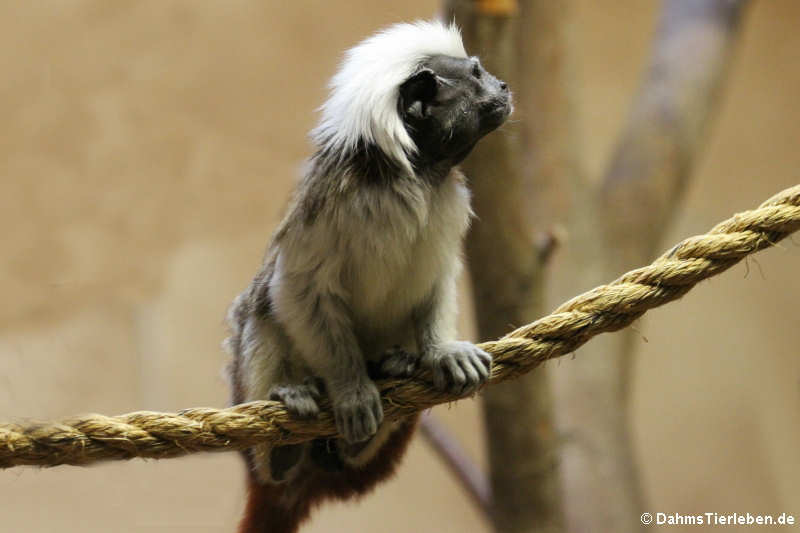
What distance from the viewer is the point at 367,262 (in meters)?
2.12

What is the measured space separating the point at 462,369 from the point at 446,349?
92 millimetres

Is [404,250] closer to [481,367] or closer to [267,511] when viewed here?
[481,367]

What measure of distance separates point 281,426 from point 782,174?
5445 millimetres

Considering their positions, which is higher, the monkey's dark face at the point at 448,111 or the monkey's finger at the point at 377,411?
the monkey's dark face at the point at 448,111

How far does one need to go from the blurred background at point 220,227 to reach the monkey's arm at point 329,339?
9.74 feet

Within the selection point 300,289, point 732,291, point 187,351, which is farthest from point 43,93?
point 732,291

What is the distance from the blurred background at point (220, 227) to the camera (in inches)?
212

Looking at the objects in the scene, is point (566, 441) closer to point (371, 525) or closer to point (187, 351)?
point (371, 525)

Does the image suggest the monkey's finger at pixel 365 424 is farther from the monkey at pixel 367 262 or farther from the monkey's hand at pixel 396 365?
the monkey's hand at pixel 396 365

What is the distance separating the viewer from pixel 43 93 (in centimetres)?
569

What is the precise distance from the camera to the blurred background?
5383 millimetres

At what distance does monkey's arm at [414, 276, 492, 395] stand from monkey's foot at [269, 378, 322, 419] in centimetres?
26

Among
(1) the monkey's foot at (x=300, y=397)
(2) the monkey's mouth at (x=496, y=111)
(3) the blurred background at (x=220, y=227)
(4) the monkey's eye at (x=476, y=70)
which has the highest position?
(3) the blurred background at (x=220, y=227)

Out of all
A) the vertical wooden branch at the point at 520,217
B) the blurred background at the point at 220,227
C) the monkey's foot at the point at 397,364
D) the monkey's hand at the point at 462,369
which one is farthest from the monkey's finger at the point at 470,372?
the blurred background at the point at 220,227
